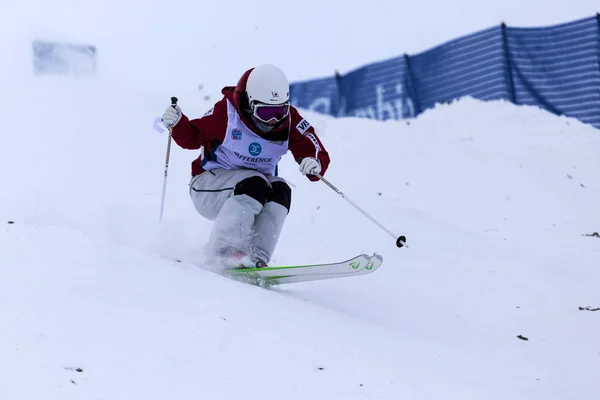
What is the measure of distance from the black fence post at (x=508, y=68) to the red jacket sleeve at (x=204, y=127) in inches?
314

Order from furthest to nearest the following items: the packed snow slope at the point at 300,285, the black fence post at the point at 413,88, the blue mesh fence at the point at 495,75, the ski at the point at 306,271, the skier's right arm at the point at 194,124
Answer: the black fence post at the point at 413,88 → the blue mesh fence at the point at 495,75 → the skier's right arm at the point at 194,124 → the ski at the point at 306,271 → the packed snow slope at the point at 300,285

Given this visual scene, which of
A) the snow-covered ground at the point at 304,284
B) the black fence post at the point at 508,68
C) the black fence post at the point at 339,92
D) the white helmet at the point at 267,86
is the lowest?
Answer: the snow-covered ground at the point at 304,284

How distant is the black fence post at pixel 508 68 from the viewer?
456 inches

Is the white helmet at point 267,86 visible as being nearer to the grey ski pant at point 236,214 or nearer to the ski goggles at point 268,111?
the ski goggles at point 268,111

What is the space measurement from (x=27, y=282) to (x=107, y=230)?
1.91 meters

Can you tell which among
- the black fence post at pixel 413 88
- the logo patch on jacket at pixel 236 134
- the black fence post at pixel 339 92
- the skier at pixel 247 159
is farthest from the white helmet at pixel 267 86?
the black fence post at pixel 339 92

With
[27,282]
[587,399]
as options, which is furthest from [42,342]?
[587,399]

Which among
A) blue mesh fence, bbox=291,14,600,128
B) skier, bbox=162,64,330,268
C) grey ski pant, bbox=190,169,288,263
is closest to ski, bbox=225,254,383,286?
skier, bbox=162,64,330,268

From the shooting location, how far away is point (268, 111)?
4.60 metres

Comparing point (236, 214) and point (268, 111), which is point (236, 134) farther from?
point (236, 214)

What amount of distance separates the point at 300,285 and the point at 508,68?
8.08 meters

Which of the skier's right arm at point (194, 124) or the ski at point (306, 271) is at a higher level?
the skier's right arm at point (194, 124)

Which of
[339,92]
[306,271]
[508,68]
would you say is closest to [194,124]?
[306,271]

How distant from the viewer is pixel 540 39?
11.5 metres
